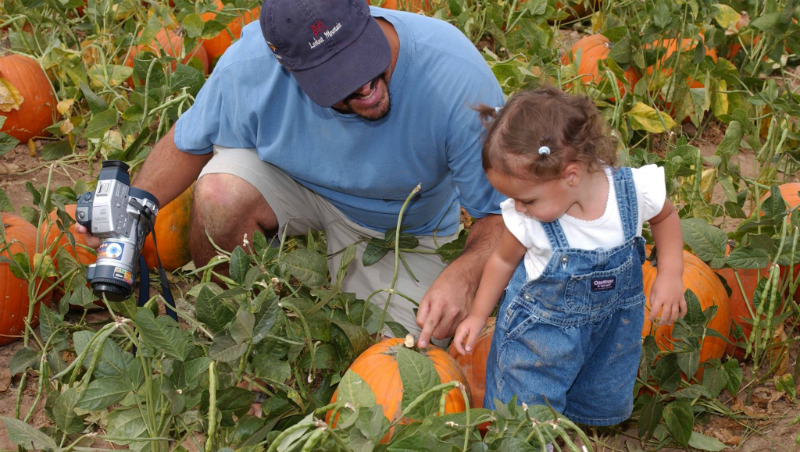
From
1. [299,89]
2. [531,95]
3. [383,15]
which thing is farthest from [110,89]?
[531,95]

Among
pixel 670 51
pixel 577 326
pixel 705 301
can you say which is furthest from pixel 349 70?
pixel 670 51

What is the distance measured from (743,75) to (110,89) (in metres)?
2.48

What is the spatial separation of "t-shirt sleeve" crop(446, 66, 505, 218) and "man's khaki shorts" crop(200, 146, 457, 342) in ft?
1.41

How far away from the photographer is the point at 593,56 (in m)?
3.27

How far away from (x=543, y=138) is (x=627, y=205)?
0.89 feet

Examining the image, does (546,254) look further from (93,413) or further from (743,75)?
(743,75)

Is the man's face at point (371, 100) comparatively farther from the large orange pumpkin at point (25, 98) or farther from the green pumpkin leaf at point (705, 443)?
the large orange pumpkin at point (25, 98)

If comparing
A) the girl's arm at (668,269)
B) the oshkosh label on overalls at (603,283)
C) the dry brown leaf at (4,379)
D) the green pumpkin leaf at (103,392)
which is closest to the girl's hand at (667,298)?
the girl's arm at (668,269)

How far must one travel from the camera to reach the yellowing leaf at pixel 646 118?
2838 millimetres

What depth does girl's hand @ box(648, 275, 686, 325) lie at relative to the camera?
1.71 m

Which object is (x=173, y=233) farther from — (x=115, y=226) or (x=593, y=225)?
(x=593, y=225)

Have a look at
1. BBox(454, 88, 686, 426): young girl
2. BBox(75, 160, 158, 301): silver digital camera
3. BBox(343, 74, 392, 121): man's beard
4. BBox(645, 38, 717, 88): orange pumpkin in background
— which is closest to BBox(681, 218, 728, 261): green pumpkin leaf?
BBox(454, 88, 686, 426): young girl

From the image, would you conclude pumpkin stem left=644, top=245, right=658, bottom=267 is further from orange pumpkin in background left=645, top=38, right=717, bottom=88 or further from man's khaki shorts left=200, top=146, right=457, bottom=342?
orange pumpkin in background left=645, top=38, right=717, bottom=88

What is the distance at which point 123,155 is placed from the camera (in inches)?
100
